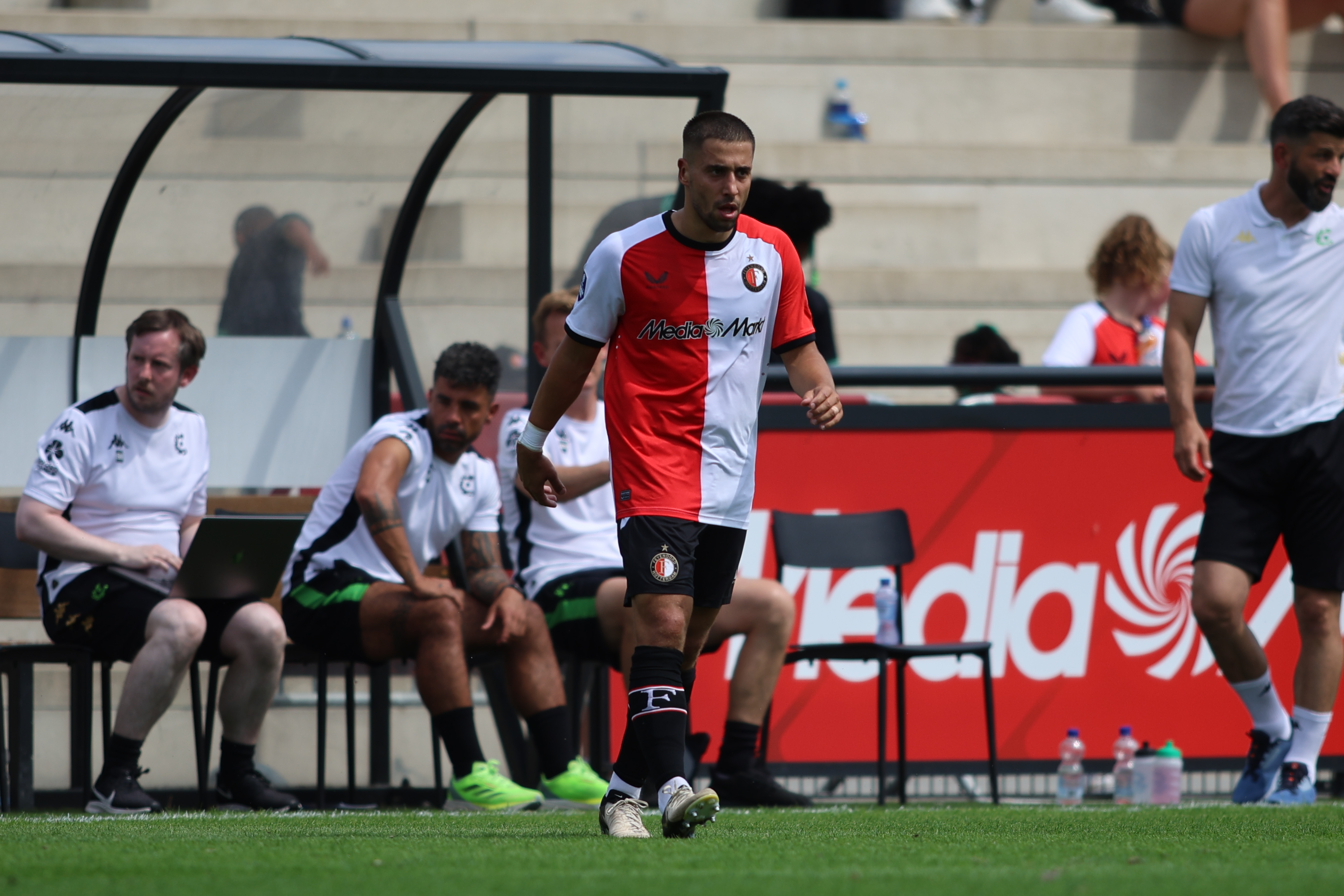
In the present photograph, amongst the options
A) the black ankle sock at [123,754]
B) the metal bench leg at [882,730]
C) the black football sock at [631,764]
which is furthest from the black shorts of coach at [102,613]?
the metal bench leg at [882,730]

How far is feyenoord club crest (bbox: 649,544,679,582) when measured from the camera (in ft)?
16.1

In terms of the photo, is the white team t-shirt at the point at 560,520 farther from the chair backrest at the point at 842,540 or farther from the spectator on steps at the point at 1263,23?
the spectator on steps at the point at 1263,23

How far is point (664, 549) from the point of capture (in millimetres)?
4930

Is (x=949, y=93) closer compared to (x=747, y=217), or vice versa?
(x=747, y=217)

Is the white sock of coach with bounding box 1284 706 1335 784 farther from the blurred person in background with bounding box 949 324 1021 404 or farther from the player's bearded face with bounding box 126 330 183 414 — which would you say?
the player's bearded face with bounding box 126 330 183 414

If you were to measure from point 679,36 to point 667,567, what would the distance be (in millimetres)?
10087

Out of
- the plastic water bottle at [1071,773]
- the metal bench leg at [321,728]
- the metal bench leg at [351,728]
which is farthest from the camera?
the plastic water bottle at [1071,773]

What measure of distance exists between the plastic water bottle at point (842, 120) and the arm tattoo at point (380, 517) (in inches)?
324

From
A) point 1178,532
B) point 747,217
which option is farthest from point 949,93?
point 747,217

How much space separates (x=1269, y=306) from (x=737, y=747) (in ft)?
8.56

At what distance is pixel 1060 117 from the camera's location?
15.0 metres

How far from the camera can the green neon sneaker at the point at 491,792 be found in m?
6.67

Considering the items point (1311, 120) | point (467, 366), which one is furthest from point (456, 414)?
point (1311, 120)

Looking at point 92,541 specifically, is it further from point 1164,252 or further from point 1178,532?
point 1164,252
